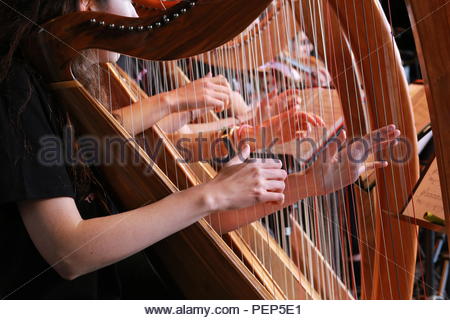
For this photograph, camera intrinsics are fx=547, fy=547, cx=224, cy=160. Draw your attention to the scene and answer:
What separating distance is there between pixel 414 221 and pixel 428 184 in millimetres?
75

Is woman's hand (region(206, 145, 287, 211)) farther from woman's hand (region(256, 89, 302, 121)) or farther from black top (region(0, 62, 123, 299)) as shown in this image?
woman's hand (region(256, 89, 302, 121))

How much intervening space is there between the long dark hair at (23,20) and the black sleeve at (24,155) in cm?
7

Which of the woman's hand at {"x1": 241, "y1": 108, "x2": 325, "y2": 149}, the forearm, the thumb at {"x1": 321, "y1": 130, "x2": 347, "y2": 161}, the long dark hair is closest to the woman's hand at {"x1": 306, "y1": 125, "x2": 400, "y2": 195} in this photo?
the thumb at {"x1": 321, "y1": 130, "x2": 347, "y2": 161}

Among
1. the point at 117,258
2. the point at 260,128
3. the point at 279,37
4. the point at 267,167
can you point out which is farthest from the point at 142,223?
the point at 279,37

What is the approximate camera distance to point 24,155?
3.05 feet

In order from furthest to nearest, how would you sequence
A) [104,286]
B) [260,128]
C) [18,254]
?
[260,128] → [104,286] → [18,254]

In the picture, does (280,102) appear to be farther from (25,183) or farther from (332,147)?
(25,183)

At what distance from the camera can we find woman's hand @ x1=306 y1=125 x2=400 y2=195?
3.49ft

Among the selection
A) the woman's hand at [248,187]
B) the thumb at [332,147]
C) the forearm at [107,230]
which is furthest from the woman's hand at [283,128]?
the forearm at [107,230]

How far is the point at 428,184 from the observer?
1.03 m

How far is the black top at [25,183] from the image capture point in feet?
3.02

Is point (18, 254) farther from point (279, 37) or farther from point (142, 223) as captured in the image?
point (279, 37)

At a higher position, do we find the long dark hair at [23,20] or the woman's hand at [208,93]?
the long dark hair at [23,20]

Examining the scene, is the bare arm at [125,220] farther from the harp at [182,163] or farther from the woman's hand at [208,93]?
the woman's hand at [208,93]
